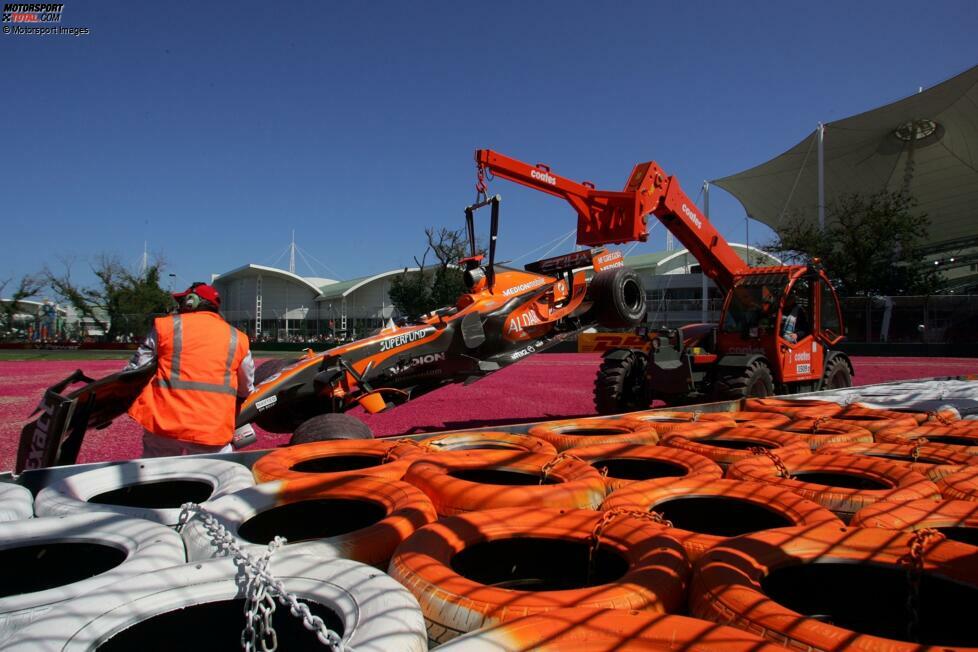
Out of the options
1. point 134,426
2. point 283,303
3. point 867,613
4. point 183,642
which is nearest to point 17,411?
point 134,426

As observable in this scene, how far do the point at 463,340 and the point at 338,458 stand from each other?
2748 millimetres

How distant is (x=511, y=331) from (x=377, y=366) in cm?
169

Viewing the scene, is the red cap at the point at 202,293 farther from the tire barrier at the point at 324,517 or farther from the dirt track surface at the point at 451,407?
the dirt track surface at the point at 451,407

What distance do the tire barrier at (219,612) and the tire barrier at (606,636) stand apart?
0.70 ft

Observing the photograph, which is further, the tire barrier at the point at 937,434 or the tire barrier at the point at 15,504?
the tire barrier at the point at 937,434

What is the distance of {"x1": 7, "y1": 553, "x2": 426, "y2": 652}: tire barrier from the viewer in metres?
1.45

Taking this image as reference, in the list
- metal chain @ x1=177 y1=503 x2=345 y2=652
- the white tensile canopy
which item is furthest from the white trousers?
the white tensile canopy

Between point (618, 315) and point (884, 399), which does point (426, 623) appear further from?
point (884, 399)

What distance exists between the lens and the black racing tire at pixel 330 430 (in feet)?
14.8

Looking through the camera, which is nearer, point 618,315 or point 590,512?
point 590,512

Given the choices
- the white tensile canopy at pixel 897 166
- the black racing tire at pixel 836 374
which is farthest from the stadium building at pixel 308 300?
the black racing tire at pixel 836 374

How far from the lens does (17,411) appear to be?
10.9 m

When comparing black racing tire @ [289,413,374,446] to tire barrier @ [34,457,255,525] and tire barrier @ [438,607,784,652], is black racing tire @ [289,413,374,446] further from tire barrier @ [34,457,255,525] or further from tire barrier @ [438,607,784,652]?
tire barrier @ [438,607,784,652]

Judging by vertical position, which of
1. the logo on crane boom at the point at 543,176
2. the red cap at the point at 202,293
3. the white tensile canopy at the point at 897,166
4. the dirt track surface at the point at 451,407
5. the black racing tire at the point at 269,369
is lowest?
the dirt track surface at the point at 451,407
